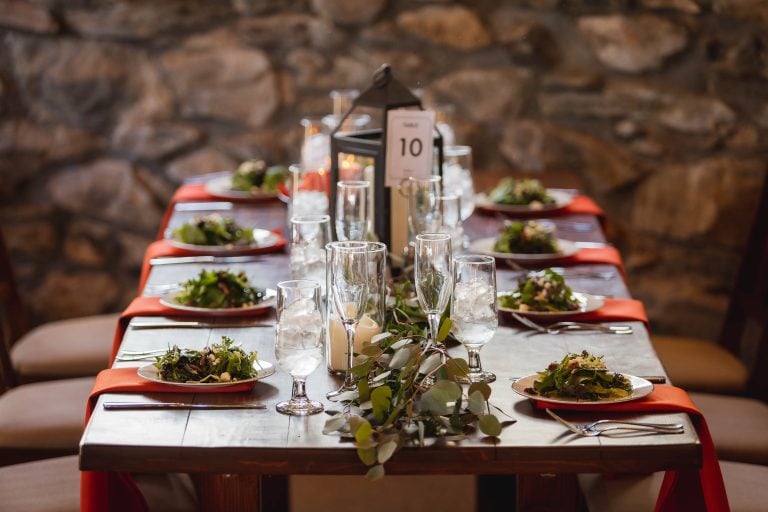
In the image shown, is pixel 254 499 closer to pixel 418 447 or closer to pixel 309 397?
pixel 309 397

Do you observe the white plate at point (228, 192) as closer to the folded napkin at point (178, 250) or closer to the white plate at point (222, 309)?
the folded napkin at point (178, 250)

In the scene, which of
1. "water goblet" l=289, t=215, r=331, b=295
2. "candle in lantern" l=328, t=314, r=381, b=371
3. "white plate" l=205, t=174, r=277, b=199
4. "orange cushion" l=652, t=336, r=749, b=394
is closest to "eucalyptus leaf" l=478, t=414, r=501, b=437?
"candle in lantern" l=328, t=314, r=381, b=371

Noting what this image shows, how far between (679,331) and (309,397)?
2582 mm

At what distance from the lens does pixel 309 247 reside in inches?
81.6

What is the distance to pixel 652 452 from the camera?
4.73ft

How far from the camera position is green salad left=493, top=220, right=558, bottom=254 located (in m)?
2.59

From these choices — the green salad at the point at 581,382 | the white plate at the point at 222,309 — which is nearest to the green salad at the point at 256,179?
the white plate at the point at 222,309

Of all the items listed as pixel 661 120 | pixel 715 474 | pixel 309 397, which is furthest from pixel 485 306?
pixel 661 120

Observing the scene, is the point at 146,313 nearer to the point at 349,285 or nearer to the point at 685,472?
the point at 349,285

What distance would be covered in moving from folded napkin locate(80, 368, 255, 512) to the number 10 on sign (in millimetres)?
752

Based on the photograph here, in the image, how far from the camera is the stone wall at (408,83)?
3793mm

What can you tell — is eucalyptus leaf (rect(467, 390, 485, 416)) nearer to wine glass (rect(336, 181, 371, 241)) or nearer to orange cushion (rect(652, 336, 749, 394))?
wine glass (rect(336, 181, 371, 241))

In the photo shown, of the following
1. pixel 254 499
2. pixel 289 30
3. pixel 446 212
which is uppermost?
pixel 289 30

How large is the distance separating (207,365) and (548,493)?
24.5 inches
